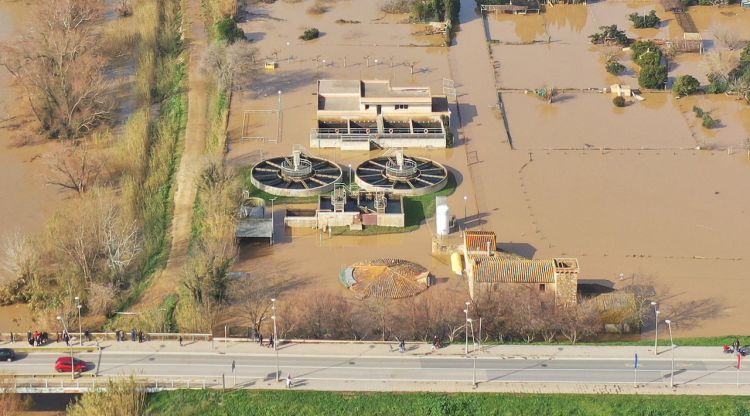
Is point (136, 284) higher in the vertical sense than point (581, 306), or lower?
lower

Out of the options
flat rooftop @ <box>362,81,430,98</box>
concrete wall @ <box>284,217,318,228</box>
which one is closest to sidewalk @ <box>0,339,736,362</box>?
concrete wall @ <box>284,217,318,228</box>

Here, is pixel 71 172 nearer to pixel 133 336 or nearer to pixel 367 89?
pixel 133 336

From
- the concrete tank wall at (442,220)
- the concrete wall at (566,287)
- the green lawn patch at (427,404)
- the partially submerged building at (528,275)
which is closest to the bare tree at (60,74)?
the concrete tank wall at (442,220)

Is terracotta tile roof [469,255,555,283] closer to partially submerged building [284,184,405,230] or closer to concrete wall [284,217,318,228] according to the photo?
partially submerged building [284,184,405,230]

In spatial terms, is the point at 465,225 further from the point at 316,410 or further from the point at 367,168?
the point at 316,410

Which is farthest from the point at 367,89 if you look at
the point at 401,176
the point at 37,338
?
the point at 37,338

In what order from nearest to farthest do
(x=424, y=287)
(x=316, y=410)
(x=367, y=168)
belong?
(x=316, y=410), (x=424, y=287), (x=367, y=168)

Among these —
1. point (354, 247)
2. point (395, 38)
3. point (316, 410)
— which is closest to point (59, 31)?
point (395, 38)
